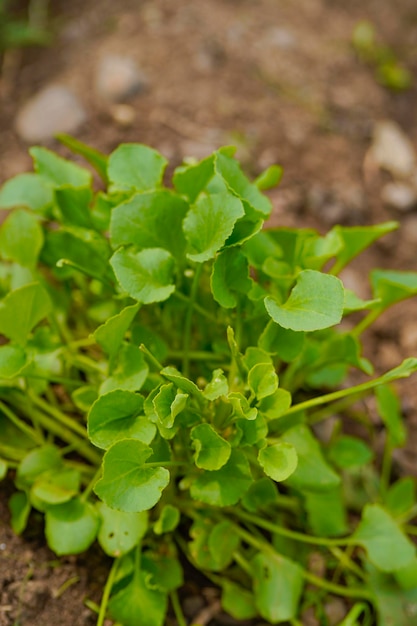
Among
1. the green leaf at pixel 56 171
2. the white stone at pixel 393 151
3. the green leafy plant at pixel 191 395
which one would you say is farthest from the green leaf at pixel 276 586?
the white stone at pixel 393 151

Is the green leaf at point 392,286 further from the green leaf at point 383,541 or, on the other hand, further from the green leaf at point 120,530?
the green leaf at point 120,530

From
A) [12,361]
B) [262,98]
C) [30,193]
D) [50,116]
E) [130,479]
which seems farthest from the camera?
[262,98]

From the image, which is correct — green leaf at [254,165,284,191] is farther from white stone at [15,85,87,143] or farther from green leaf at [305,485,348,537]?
white stone at [15,85,87,143]

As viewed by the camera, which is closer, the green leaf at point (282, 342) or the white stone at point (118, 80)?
the green leaf at point (282, 342)

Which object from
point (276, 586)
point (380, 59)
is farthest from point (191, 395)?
point (380, 59)

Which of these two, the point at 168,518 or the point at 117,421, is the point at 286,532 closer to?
the point at 168,518

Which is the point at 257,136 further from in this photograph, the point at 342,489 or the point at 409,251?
the point at 342,489
